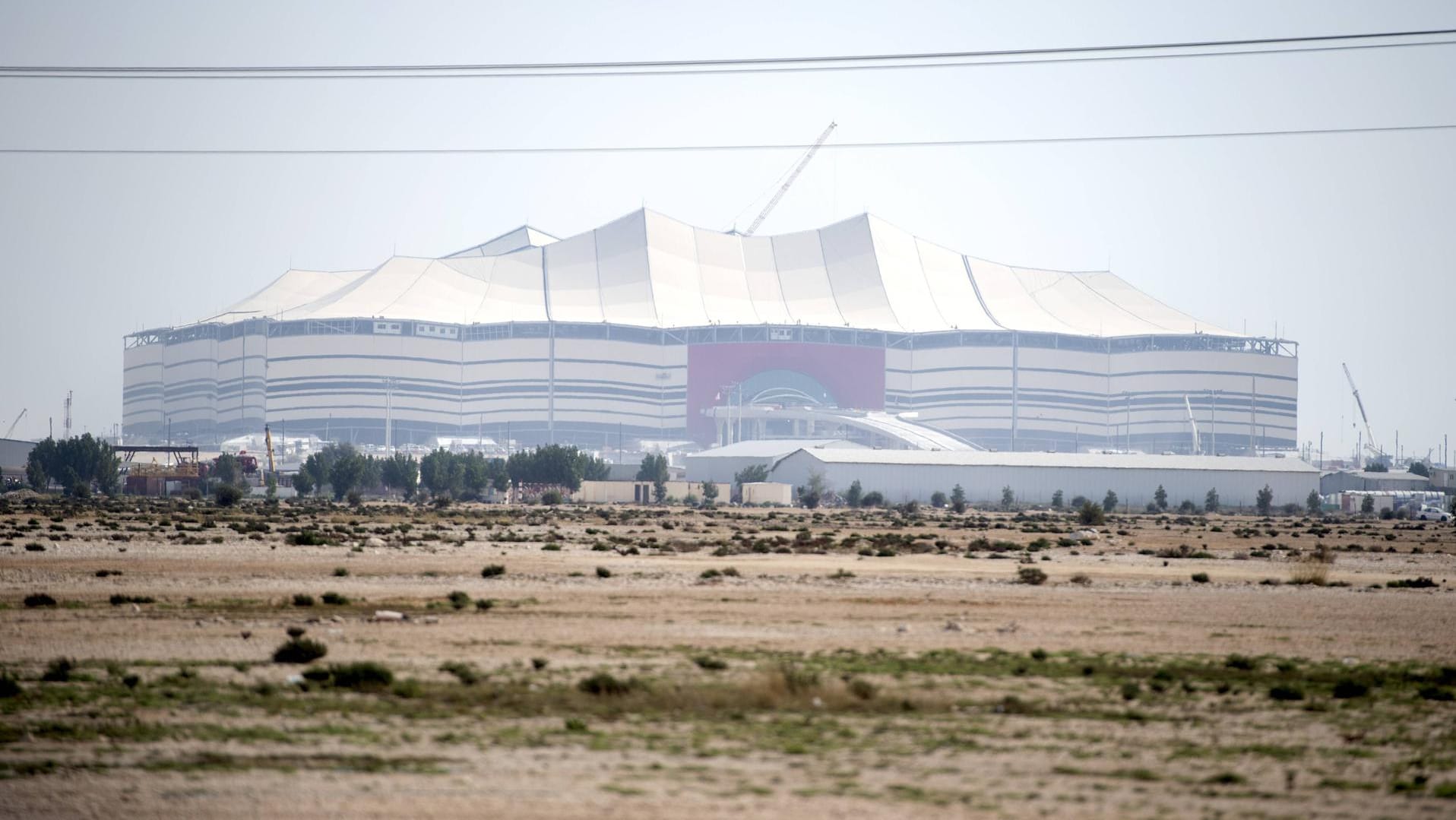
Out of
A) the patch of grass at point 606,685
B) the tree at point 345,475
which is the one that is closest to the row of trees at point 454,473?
the tree at point 345,475

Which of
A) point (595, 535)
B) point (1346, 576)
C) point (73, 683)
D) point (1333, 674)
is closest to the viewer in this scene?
point (73, 683)

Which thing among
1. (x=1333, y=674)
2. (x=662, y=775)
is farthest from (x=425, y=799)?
(x=1333, y=674)

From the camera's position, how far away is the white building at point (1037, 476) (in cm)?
11362

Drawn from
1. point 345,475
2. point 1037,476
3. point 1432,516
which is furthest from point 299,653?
point 1037,476

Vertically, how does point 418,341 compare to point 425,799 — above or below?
above

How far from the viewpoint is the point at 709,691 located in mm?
16781

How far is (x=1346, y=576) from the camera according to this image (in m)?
39.8

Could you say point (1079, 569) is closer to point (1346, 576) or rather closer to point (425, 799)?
point (1346, 576)

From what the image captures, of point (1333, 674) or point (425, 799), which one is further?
point (1333, 674)

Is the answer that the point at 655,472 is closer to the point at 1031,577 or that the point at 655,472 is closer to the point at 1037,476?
the point at 1037,476

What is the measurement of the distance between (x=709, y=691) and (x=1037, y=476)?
103m

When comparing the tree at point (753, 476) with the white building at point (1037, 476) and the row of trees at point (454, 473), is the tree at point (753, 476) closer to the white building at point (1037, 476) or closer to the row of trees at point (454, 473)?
the white building at point (1037, 476)

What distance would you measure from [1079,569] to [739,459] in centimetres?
8678

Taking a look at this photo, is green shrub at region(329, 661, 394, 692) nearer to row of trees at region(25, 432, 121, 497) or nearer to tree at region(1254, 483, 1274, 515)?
row of trees at region(25, 432, 121, 497)
